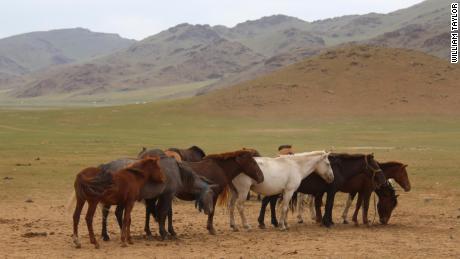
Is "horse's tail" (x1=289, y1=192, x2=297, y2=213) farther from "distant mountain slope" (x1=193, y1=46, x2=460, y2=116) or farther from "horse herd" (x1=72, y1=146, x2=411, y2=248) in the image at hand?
"distant mountain slope" (x1=193, y1=46, x2=460, y2=116)

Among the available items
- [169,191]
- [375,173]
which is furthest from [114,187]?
[375,173]

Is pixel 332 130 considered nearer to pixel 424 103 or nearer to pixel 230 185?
pixel 424 103

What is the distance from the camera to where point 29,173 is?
24.5m

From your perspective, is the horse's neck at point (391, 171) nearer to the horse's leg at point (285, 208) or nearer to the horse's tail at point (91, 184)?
the horse's leg at point (285, 208)

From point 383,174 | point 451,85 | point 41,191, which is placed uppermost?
point 451,85

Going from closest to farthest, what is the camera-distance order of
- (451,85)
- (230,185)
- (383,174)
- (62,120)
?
(230,185), (383,174), (62,120), (451,85)

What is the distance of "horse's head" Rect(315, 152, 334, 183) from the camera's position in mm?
14398

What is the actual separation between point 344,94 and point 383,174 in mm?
53515

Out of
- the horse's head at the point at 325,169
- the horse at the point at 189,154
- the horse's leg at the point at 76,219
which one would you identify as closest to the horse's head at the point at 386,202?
the horse's head at the point at 325,169

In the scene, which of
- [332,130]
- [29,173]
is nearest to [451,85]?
[332,130]

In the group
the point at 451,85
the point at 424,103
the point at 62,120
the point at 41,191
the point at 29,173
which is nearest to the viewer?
the point at 41,191

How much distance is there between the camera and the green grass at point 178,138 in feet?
81.5

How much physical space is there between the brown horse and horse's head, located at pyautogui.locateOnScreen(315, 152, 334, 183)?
149 centimetres

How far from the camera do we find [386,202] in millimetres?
15180
